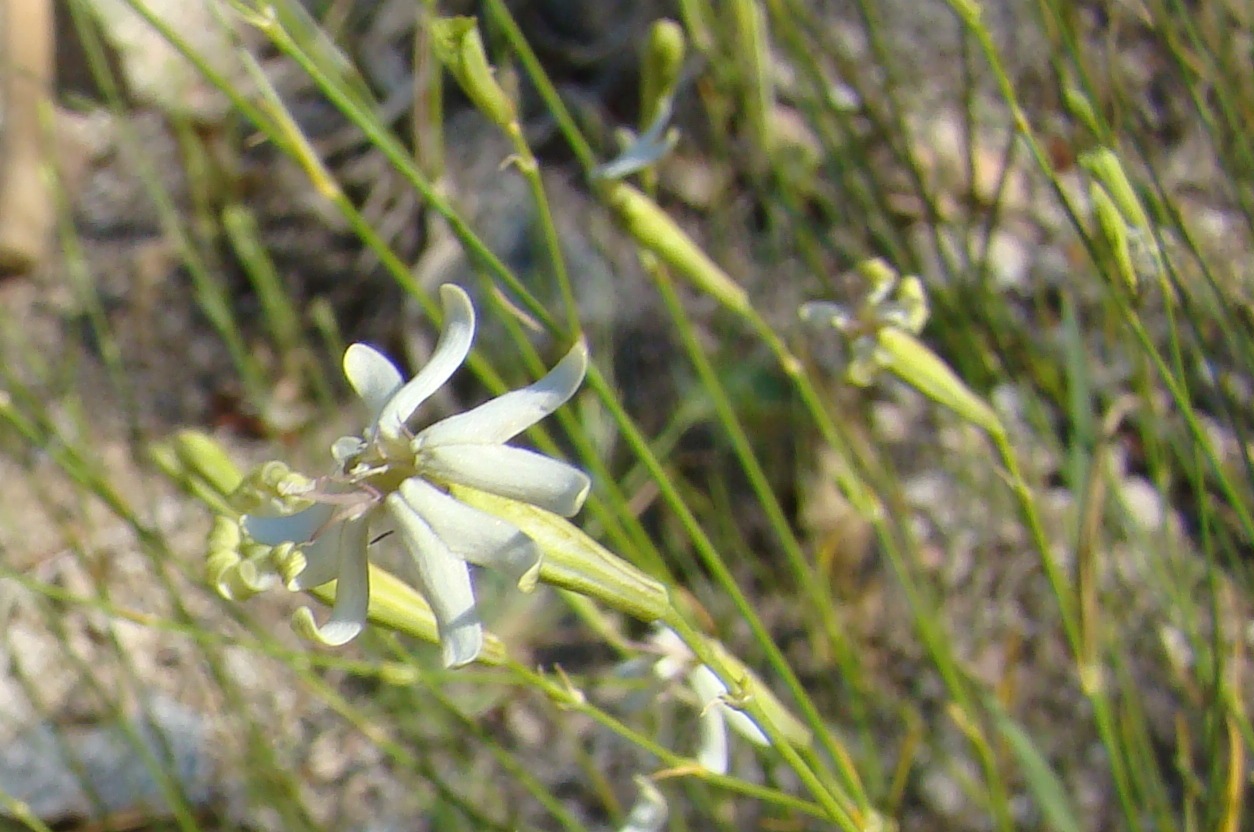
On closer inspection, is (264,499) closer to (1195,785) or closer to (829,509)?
(1195,785)

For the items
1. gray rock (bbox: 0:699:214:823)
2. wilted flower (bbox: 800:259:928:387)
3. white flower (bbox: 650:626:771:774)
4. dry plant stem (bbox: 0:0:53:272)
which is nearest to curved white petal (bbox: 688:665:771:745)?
white flower (bbox: 650:626:771:774)

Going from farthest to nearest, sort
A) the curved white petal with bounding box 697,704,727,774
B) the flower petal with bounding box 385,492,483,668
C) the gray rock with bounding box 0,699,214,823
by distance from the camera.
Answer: the gray rock with bounding box 0,699,214,823 < the curved white petal with bounding box 697,704,727,774 < the flower petal with bounding box 385,492,483,668

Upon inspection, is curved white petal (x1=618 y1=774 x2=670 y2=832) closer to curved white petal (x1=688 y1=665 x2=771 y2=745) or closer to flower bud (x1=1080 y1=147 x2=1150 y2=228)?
curved white petal (x1=688 y1=665 x2=771 y2=745)

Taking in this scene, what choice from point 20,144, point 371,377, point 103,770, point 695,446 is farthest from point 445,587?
point 20,144

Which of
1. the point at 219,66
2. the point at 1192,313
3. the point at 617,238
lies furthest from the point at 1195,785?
the point at 219,66

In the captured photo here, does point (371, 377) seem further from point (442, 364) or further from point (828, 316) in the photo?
point (828, 316)

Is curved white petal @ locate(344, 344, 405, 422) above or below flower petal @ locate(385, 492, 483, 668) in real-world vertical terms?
above
